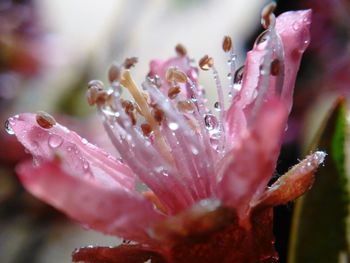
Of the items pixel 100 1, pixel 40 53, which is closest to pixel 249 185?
pixel 40 53

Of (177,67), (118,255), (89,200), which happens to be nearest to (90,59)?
(177,67)

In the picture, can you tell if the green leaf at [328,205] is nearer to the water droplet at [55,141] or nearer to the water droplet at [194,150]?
the water droplet at [194,150]

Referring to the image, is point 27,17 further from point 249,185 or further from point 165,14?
point 249,185

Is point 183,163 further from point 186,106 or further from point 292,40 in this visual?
point 292,40

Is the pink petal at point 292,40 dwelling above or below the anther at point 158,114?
above

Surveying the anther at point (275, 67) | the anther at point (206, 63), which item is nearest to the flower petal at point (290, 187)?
the anther at point (275, 67)

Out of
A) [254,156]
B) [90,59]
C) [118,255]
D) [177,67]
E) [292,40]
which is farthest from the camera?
[90,59]

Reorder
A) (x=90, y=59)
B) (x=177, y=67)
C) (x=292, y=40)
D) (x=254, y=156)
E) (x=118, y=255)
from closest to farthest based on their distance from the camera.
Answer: (x=254, y=156) → (x=118, y=255) → (x=292, y=40) → (x=177, y=67) → (x=90, y=59)
